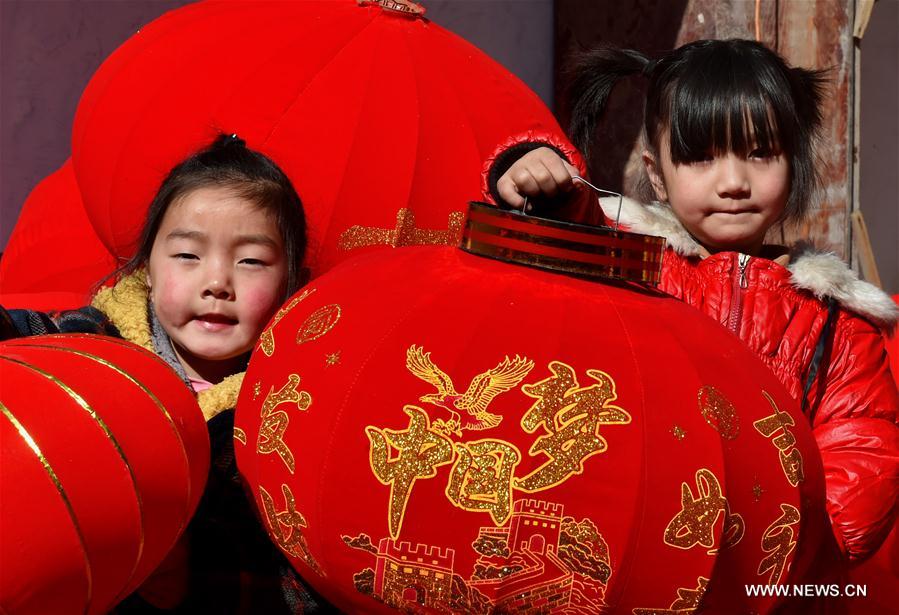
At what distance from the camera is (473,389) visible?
1.15 m

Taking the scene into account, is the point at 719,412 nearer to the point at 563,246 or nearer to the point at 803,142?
the point at 563,246

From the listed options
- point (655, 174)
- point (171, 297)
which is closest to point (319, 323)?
point (171, 297)

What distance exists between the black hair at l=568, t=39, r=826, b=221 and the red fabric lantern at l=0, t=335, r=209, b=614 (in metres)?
1.03

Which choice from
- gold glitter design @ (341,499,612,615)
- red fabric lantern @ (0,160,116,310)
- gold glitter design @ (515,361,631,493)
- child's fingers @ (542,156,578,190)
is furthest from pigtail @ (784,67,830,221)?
red fabric lantern @ (0,160,116,310)

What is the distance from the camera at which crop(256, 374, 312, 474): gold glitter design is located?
123 cm

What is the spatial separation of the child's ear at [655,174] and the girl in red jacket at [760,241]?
1.6 inches

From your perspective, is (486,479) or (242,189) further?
(242,189)

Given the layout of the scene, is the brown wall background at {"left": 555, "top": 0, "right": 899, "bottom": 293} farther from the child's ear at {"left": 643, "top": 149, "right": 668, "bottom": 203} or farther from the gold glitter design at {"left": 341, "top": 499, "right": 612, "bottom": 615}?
the gold glitter design at {"left": 341, "top": 499, "right": 612, "bottom": 615}

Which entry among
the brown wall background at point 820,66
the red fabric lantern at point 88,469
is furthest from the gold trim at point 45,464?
the brown wall background at point 820,66

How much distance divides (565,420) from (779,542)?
12.8 inches

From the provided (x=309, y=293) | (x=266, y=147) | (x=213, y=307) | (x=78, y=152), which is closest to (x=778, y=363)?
(x=309, y=293)

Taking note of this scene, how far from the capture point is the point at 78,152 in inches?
97.3

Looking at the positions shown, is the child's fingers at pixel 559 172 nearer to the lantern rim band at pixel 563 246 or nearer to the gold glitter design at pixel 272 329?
the lantern rim band at pixel 563 246

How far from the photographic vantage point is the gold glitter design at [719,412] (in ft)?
3.94
